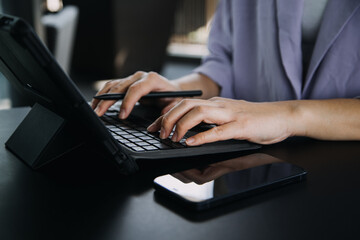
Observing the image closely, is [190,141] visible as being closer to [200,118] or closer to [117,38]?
[200,118]

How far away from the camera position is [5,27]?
16.5 inches

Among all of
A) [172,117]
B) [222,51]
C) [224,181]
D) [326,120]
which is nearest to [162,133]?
[172,117]

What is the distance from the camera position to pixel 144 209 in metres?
0.41

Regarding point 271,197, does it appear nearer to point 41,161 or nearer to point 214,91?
point 41,161

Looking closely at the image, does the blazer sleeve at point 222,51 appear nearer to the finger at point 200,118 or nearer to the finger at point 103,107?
the finger at point 103,107

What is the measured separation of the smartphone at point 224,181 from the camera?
0.42 meters

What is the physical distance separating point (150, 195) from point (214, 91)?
63 centimetres

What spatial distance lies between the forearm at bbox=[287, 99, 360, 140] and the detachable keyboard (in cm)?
20

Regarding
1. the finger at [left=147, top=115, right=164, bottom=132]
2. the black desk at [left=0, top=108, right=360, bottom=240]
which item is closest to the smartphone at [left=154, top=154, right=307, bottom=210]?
the black desk at [left=0, top=108, right=360, bottom=240]

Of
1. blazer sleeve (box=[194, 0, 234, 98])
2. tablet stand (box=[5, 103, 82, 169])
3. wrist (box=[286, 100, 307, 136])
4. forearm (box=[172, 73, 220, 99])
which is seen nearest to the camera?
tablet stand (box=[5, 103, 82, 169])

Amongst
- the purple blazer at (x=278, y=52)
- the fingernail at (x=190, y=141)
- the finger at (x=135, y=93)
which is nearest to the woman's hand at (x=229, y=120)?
the fingernail at (x=190, y=141)

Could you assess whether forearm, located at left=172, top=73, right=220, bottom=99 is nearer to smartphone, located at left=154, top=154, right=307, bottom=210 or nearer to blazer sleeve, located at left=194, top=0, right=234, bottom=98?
blazer sleeve, located at left=194, top=0, right=234, bottom=98

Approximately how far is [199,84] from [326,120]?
0.39 metres

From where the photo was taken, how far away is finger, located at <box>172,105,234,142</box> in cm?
56
